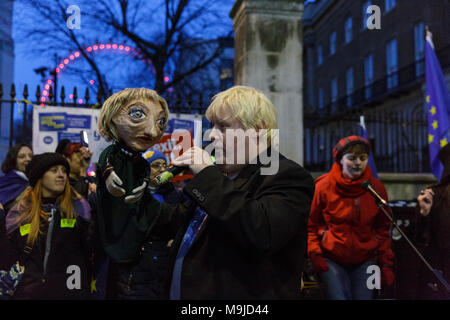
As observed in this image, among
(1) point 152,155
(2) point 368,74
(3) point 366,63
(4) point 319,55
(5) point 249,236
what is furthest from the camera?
(4) point 319,55

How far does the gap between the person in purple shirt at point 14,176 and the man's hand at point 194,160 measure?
2806 millimetres

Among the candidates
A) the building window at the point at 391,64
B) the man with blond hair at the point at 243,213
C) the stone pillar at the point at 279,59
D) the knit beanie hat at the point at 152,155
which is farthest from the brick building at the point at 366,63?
the man with blond hair at the point at 243,213

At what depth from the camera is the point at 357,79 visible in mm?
29000

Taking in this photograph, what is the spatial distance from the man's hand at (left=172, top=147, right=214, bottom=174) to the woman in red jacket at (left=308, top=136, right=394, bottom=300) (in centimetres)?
283

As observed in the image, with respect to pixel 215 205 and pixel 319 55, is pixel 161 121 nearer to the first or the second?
pixel 215 205

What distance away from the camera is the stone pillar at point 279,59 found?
571 centimetres

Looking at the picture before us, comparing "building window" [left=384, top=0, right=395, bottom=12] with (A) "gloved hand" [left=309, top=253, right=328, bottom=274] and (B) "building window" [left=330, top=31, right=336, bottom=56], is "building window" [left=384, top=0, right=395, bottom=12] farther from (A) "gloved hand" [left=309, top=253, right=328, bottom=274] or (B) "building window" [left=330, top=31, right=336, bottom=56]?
(A) "gloved hand" [left=309, top=253, right=328, bottom=274]

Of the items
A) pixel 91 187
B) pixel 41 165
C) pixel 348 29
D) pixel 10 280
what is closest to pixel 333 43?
pixel 348 29

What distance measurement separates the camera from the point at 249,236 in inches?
54.7

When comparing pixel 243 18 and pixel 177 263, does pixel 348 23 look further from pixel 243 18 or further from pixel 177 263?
pixel 177 263

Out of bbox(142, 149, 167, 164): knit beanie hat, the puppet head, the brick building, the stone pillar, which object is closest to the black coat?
the puppet head

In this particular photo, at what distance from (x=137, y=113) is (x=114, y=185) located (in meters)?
0.30
